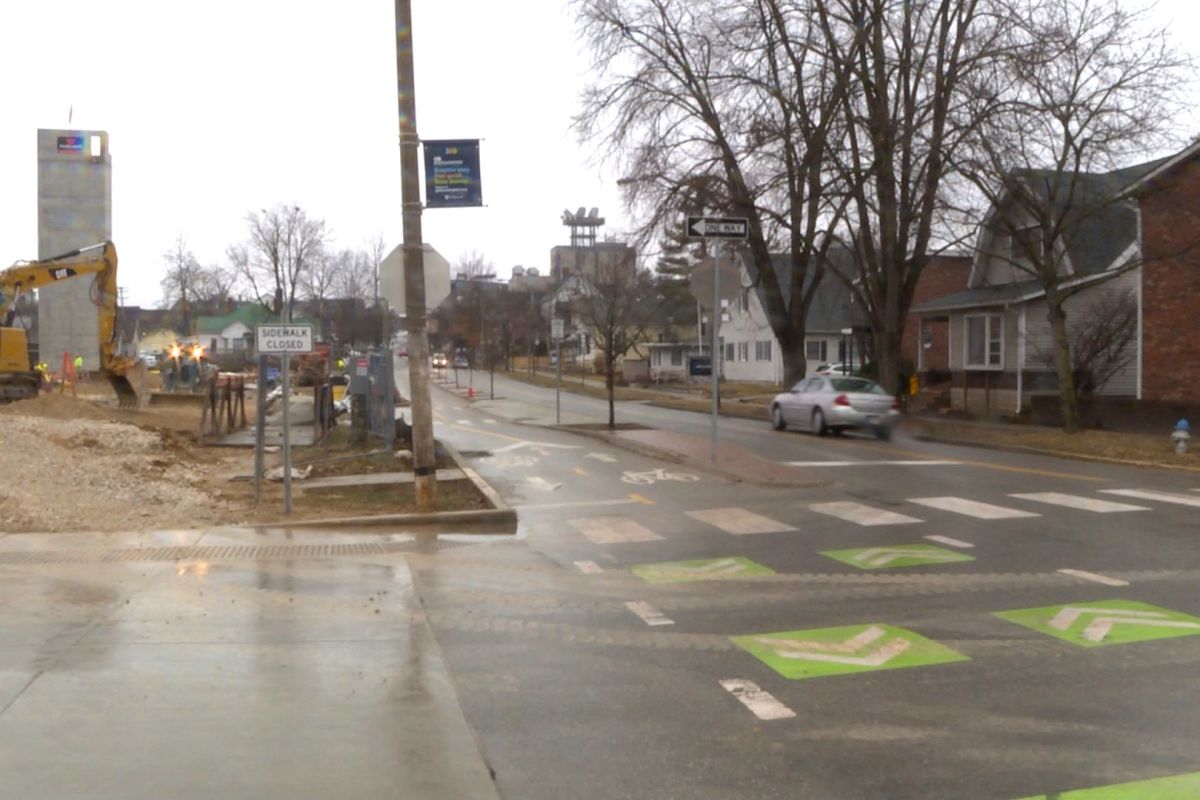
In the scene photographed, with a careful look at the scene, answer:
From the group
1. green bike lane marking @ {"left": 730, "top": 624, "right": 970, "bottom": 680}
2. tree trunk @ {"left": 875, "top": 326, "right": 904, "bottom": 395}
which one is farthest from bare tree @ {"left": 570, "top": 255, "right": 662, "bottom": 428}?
green bike lane marking @ {"left": 730, "top": 624, "right": 970, "bottom": 680}

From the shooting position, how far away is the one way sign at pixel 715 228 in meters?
18.0

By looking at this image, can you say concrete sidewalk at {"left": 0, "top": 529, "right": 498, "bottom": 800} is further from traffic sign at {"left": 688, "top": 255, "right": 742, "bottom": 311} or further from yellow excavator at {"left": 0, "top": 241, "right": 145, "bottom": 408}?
yellow excavator at {"left": 0, "top": 241, "right": 145, "bottom": 408}

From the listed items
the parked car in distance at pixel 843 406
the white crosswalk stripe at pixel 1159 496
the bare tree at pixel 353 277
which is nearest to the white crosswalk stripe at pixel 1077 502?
the white crosswalk stripe at pixel 1159 496

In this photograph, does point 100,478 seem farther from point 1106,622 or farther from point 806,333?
point 806,333

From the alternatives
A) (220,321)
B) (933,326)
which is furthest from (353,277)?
(933,326)

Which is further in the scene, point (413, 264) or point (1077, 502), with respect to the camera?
point (1077, 502)

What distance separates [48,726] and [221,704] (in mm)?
831

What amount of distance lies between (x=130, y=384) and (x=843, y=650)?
31190 millimetres

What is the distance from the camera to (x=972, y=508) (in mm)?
13773

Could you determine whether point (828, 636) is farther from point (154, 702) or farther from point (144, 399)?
point (144, 399)

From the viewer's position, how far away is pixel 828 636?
25.3 feet

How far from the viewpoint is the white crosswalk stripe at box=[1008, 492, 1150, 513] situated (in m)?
13.5

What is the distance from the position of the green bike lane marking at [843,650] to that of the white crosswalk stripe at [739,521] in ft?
14.9

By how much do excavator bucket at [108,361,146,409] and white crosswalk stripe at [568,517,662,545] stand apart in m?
24.4
